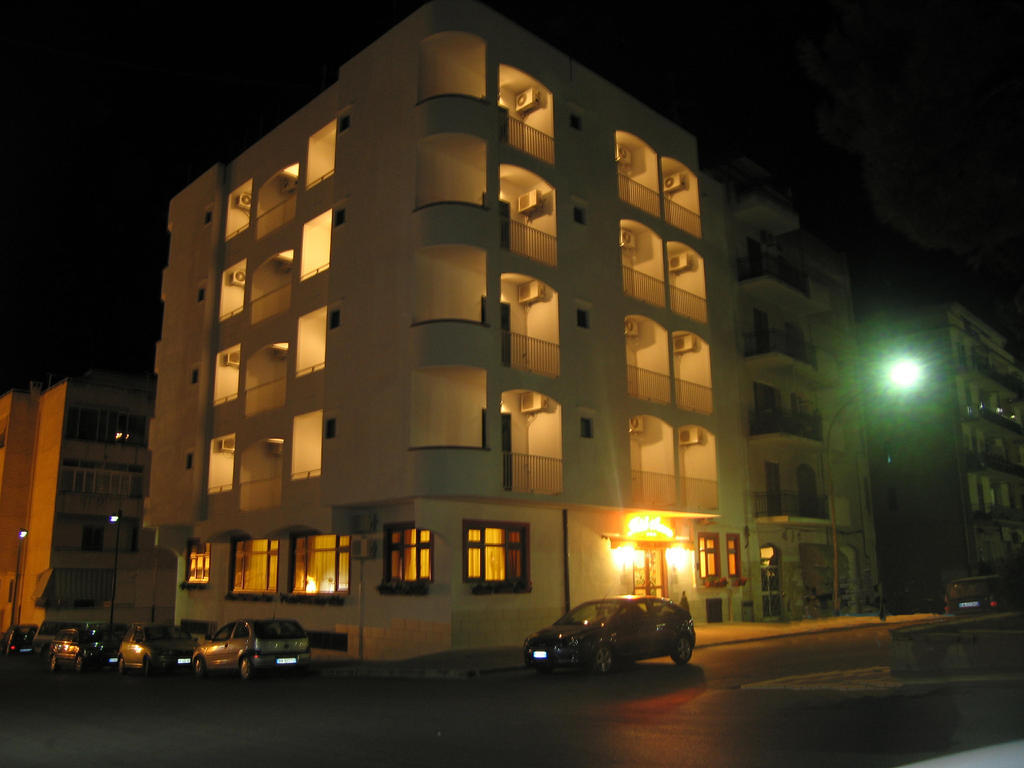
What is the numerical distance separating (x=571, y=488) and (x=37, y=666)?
1941cm

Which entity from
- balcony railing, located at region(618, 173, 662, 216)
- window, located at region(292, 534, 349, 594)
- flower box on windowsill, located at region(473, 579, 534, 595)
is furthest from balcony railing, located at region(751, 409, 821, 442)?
window, located at region(292, 534, 349, 594)

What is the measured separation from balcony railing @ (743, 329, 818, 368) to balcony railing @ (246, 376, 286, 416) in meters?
18.7

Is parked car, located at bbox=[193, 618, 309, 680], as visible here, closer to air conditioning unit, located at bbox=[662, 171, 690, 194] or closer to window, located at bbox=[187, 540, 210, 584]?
window, located at bbox=[187, 540, 210, 584]

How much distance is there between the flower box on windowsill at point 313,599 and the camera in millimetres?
26109

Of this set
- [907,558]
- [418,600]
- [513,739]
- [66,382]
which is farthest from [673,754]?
[66,382]

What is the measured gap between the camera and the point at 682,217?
110 ft

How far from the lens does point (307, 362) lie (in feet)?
96.1

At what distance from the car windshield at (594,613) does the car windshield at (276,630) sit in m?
6.67

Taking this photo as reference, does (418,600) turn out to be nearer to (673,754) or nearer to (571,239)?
(571,239)

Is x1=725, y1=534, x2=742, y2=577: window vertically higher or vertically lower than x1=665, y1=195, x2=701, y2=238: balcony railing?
lower

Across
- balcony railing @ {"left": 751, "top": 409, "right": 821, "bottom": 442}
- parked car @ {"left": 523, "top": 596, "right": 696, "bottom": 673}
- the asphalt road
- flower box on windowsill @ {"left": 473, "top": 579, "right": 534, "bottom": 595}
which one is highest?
balcony railing @ {"left": 751, "top": 409, "right": 821, "bottom": 442}

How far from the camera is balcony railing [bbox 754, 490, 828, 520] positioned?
3397 cm

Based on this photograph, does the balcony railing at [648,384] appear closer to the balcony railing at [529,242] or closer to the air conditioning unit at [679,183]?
the balcony railing at [529,242]

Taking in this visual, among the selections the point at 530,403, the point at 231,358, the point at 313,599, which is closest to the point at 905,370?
the point at 530,403
